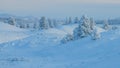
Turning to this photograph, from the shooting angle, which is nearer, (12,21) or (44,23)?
(44,23)

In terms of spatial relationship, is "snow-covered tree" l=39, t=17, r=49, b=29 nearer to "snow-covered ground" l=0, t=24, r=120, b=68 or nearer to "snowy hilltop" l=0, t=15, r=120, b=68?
"snowy hilltop" l=0, t=15, r=120, b=68

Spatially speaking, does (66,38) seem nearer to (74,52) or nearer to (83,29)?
(83,29)

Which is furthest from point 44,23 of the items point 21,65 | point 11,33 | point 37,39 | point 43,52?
point 21,65

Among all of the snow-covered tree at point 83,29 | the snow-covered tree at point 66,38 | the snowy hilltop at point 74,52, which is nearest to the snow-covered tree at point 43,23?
the snowy hilltop at point 74,52

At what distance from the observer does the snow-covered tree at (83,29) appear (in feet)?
194

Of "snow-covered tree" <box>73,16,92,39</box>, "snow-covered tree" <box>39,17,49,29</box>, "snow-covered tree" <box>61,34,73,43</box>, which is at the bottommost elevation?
"snow-covered tree" <box>39,17,49,29</box>

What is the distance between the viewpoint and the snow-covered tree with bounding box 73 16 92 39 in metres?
59.3

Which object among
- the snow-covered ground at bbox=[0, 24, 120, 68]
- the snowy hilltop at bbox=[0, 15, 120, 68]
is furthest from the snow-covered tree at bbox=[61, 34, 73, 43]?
the snow-covered ground at bbox=[0, 24, 120, 68]

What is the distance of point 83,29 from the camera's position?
59625 millimetres

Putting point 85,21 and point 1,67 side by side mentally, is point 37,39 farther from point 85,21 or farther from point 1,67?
point 1,67

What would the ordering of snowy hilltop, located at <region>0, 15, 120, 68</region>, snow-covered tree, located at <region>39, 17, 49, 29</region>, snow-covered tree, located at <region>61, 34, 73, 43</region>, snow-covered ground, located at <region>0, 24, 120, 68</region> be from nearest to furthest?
1. snowy hilltop, located at <region>0, 15, 120, 68</region>
2. snow-covered ground, located at <region>0, 24, 120, 68</region>
3. snow-covered tree, located at <region>61, 34, 73, 43</region>
4. snow-covered tree, located at <region>39, 17, 49, 29</region>

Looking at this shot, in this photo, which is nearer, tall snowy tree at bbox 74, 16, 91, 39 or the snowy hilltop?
the snowy hilltop

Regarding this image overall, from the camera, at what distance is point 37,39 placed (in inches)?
2918

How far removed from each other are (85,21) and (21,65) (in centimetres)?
2583
